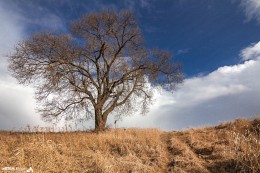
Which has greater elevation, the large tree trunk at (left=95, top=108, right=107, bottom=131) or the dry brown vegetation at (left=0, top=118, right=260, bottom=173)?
the large tree trunk at (left=95, top=108, right=107, bottom=131)

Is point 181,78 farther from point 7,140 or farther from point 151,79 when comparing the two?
point 7,140

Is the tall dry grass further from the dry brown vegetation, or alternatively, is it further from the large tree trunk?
the large tree trunk

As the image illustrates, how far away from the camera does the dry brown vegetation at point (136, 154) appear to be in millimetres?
10125

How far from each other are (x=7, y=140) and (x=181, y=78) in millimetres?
14030

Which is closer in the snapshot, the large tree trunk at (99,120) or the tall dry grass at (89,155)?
the tall dry grass at (89,155)

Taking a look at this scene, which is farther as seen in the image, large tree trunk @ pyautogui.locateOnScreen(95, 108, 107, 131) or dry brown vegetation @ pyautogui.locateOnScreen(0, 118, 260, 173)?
large tree trunk @ pyautogui.locateOnScreen(95, 108, 107, 131)

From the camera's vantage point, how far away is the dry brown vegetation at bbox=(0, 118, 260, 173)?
10.1 meters

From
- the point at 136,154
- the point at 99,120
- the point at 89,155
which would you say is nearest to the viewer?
the point at 89,155

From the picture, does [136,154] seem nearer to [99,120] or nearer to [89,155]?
[89,155]

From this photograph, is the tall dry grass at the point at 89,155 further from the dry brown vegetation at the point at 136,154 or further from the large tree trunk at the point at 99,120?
the large tree trunk at the point at 99,120

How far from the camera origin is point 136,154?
12781 mm

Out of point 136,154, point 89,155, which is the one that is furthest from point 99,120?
point 89,155

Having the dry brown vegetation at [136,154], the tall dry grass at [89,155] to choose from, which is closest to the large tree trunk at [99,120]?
the tall dry grass at [89,155]

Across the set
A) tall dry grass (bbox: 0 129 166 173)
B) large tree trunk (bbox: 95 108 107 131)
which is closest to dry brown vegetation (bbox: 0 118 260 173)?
tall dry grass (bbox: 0 129 166 173)
